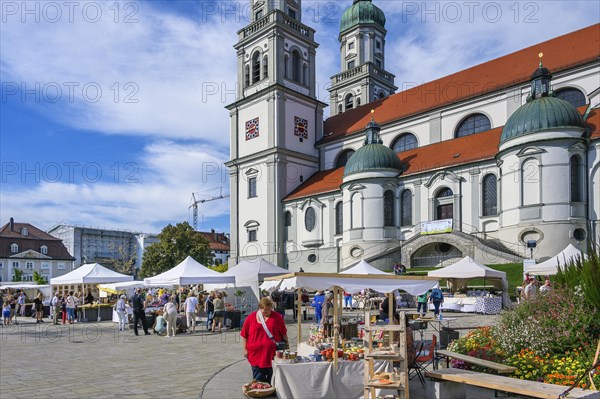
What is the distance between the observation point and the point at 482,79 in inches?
1618

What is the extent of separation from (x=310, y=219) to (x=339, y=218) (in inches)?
137

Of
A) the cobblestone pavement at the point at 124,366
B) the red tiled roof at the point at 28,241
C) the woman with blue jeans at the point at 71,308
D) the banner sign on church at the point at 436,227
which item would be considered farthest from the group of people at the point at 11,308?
the red tiled roof at the point at 28,241

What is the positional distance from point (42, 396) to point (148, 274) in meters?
47.4

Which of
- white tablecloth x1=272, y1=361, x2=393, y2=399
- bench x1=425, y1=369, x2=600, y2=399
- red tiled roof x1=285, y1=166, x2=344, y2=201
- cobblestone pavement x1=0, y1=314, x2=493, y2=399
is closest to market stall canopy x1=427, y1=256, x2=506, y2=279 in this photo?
cobblestone pavement x1=0, y1=314, x2=493, y2=399

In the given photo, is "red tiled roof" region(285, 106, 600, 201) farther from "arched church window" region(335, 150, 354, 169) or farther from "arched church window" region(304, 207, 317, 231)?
"arched church window" region(335, 150, 354, 169)

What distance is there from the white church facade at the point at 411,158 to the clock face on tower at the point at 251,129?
0.34 feet

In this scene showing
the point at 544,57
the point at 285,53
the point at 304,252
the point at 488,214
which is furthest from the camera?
the point at 285,53

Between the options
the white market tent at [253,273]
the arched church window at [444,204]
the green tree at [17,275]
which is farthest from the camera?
the green tree at [17,275]

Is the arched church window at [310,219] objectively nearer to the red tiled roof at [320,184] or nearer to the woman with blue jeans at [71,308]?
the red tiled roof at [320,184]

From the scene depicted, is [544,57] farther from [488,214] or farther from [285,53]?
[285,53]

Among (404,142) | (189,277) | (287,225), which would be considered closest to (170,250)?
(287,225)

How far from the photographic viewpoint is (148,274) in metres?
54.6

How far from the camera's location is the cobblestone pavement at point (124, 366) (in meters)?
9.13

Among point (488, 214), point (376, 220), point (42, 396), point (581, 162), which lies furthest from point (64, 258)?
point (42, 396)
